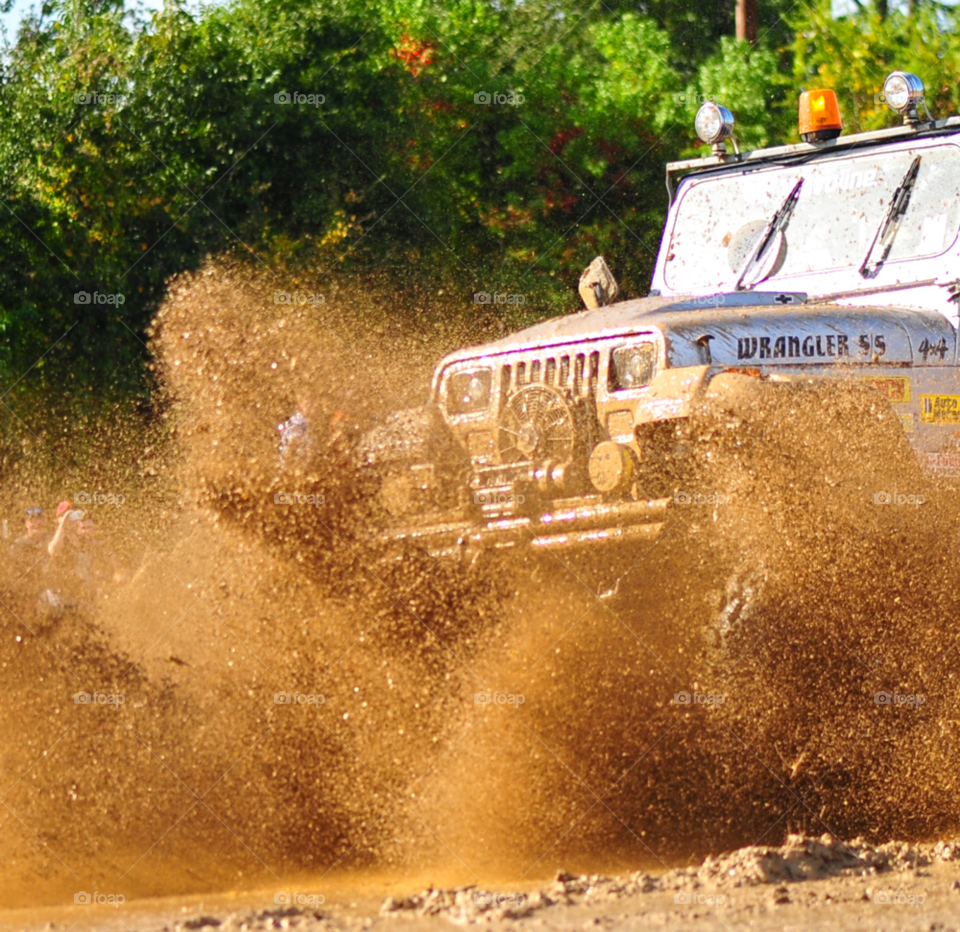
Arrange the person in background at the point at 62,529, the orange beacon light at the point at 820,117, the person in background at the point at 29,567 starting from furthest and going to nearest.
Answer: the person in background at the point at 62,529
the person in background at the point at 29,567
the orange beacon light at the point at 820,117

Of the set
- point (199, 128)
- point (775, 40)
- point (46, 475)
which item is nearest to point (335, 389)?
point (46, 475)

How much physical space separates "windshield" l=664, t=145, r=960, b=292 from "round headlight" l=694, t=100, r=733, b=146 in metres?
0.22

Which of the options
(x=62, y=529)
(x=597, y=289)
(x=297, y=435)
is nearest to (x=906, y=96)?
(x=597, y=289)

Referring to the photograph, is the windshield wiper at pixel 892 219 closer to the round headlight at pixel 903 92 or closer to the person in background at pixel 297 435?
the round headlight at pixel 903 92

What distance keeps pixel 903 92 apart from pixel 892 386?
1655 millimetres

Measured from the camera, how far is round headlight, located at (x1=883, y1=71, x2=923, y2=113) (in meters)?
7.68

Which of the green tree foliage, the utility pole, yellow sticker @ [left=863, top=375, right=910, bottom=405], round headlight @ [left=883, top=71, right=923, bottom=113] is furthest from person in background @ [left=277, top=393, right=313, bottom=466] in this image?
the utility pole

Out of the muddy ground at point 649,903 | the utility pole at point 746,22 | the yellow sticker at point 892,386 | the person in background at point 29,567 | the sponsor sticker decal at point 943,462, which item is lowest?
the muddy ground at point 649,903

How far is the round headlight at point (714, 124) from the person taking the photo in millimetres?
8570

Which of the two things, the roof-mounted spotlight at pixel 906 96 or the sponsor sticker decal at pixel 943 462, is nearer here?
the sponsor sticker decal at pixel 943 462

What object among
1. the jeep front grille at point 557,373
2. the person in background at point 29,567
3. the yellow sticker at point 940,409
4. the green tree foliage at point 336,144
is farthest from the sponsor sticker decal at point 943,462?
the green tree foliage at point 336,144

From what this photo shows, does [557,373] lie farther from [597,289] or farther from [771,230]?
[771,230]

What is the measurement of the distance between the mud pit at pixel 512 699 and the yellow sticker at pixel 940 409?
1.44 feet

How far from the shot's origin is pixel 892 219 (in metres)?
7.68
